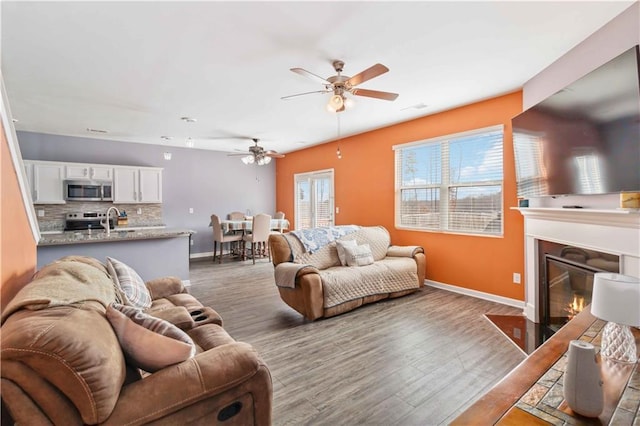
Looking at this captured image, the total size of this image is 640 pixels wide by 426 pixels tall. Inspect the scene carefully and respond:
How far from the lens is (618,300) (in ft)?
3.92

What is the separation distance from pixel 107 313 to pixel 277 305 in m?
2.75

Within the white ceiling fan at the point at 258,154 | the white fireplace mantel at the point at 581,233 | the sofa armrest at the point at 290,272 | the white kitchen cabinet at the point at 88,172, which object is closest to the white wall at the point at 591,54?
the white fireplace mantel at the point at 581,233

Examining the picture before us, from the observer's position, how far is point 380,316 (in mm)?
3471

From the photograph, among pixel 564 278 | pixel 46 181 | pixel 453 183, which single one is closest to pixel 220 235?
pixel 46 181

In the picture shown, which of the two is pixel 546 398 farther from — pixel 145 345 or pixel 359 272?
pixel 359 272

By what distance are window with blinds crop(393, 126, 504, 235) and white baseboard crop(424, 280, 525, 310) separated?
83 centimetres

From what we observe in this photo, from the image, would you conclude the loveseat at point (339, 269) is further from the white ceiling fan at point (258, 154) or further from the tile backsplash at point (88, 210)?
the tile backsplash at point (88, 210)

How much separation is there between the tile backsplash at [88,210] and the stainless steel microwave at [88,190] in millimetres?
238

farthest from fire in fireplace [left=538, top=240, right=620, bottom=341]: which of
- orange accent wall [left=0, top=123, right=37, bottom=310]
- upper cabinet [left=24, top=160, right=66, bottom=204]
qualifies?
upper cabinet [left=24, top=160, right=66, bottom=204]

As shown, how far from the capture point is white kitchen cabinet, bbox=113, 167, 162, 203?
6.22 meters

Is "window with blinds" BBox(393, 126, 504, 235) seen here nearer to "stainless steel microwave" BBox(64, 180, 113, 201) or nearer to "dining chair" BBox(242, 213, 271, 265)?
"dining chair" BBox(242, 213, 271, 265)

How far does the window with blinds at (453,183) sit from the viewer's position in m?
3.96

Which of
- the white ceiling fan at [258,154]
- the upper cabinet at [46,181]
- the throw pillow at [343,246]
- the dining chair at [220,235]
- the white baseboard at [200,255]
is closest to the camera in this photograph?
the throw pillow at [343,246]

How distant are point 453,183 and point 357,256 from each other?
5.97 feet
